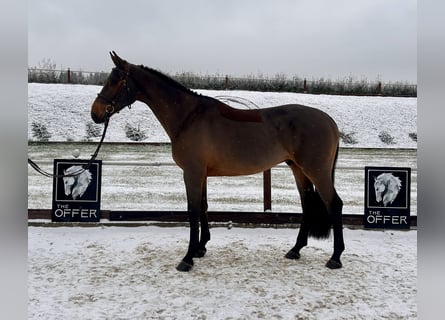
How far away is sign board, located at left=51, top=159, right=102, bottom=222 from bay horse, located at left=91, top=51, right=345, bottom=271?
1.47m

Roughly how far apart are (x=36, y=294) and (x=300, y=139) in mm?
2888

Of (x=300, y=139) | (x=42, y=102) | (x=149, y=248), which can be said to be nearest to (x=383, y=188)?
(x=300, y=139)

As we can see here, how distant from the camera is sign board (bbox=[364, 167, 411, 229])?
4.82 meters

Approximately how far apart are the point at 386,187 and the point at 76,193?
14.3 feet

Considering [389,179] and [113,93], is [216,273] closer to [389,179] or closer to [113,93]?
[113,93]

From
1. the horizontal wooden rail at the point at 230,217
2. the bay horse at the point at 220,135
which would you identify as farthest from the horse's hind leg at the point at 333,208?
the horizontal wooden rail at the point at 230,217

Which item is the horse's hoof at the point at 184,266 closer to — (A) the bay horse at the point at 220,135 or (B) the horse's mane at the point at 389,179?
(A) the bay horse at the point at 220,135

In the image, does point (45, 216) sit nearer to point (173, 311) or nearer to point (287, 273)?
point (173, 311)

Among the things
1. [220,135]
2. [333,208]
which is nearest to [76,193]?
[220,135]

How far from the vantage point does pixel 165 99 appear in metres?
3.72

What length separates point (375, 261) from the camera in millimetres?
3857

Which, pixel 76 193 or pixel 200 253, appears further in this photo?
pixel 76 193

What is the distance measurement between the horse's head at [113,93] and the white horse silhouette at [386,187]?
362 centimetres

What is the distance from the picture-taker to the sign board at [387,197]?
15.8 ft
